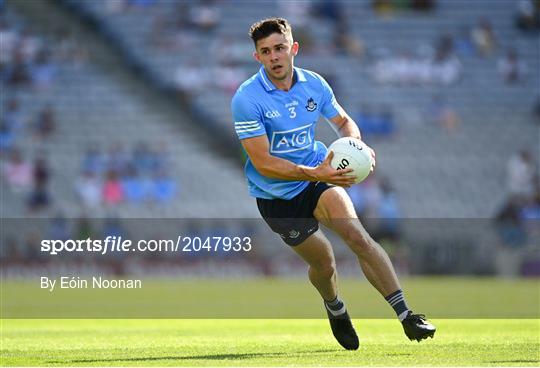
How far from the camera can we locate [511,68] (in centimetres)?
3219

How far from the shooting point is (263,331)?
12016 mm

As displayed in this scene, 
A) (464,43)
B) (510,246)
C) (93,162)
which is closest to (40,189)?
(93,162)

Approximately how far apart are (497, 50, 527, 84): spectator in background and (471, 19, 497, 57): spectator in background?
0.46m

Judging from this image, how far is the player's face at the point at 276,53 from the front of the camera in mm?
8930

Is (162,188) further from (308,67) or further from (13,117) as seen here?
→ (308,67)

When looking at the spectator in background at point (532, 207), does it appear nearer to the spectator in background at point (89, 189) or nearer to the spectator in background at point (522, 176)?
the spectator in background at point (522, 176)

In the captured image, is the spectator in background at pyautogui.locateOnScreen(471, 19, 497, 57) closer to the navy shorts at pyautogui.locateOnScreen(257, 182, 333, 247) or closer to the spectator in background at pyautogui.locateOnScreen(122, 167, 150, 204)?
the spectator in background at pyautogui.locateOnScreen(122, 167, 150, 204)

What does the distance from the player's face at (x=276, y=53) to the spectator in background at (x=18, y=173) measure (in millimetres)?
19966

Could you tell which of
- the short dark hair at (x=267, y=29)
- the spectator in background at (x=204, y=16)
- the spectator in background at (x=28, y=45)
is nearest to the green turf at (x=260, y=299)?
the short dark hair at (x=267, y=29)

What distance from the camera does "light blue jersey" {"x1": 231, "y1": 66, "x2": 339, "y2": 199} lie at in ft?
29.9

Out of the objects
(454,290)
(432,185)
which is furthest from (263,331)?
(432,185)

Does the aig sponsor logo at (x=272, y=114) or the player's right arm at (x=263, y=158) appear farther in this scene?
the aig sponsor logo at (x=272, y=114)

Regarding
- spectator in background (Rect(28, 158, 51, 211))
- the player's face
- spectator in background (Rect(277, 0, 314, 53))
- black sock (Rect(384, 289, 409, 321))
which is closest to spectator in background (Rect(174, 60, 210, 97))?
spectator in background (Rect(277, 0, 314, 53))

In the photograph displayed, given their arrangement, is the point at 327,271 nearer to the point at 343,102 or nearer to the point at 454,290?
the point at 454,290
